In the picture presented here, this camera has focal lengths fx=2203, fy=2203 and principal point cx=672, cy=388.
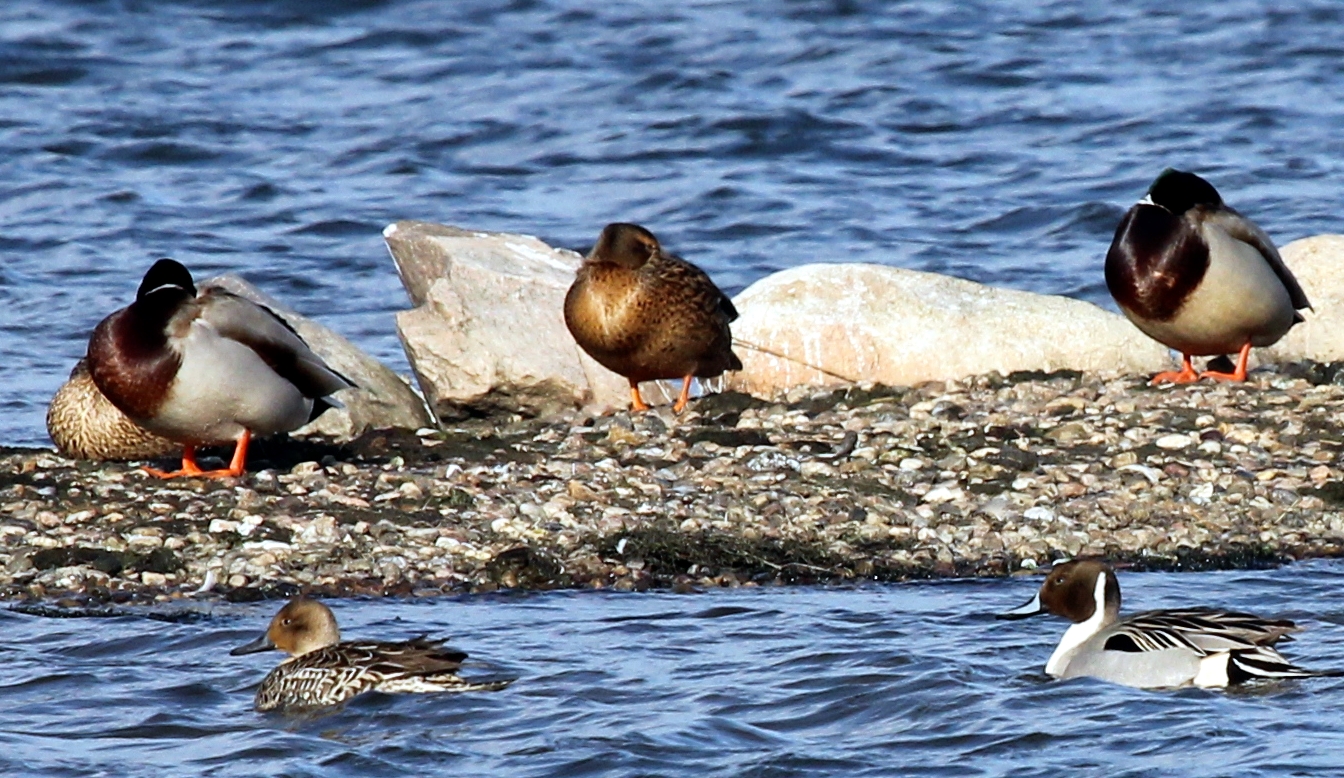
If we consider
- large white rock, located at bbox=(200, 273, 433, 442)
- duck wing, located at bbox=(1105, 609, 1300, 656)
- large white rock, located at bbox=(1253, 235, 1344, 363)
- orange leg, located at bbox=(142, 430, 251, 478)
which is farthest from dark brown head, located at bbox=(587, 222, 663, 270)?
duck wing, located at bbox=(1105, 609, 1300, 656)

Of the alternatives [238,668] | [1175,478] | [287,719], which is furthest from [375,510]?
[1175,478]

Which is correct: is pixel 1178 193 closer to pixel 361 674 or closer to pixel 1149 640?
pixel 1149 640

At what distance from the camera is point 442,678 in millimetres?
6602

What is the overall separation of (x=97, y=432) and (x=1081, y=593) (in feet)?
14.8

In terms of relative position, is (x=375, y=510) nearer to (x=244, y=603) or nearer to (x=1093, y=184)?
(x=244, y=603)

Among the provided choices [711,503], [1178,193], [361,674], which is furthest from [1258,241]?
[361,674]

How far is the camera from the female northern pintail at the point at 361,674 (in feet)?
21.4

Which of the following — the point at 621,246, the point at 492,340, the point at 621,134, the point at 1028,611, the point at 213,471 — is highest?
the point at 621,134

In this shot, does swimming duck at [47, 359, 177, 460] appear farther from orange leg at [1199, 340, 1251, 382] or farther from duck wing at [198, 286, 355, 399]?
orange leg at [1199, 340, 1251, 382]

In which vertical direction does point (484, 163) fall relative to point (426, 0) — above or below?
below

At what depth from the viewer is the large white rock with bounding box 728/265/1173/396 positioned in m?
10.6

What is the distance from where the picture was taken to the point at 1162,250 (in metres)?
10.0

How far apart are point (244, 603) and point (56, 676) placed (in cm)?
93

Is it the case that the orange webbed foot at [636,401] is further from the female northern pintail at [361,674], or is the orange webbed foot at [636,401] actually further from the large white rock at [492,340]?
the female northern pintail at [361,674]
